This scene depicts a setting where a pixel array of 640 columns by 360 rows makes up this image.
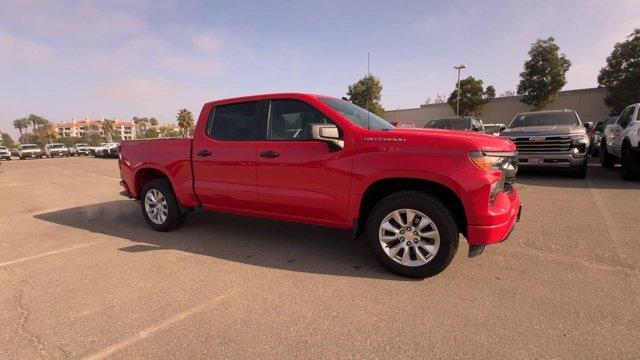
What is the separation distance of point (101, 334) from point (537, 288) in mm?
3454

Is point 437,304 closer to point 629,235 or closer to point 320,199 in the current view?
point 320,199

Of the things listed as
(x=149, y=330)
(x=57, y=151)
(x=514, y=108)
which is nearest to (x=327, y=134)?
(x=149, y=330)

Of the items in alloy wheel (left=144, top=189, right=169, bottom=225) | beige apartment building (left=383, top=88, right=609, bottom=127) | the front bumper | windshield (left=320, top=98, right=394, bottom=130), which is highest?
beige apartment building (left=383, top=88, right=609, bottom=127)

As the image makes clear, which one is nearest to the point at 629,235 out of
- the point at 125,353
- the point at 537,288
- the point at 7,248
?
the point at 537,288

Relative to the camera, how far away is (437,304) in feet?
9.30

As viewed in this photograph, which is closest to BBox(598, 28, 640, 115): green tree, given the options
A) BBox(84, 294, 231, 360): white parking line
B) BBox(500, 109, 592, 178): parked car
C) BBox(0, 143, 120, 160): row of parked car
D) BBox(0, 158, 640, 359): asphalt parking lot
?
BBox(500, 109, 592, 178): parked car

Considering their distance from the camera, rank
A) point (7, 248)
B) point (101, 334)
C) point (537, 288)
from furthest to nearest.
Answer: point (7, 248), point (537, 288), point (101, 334)

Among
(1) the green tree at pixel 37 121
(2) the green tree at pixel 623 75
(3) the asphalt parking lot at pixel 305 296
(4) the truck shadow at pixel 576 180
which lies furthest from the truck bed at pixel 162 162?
(1) the green tree at pixel 37 121

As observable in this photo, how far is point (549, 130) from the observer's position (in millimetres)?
8398

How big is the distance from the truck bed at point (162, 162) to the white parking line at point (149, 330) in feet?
6.69

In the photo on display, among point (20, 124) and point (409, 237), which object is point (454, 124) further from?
point (20, 124)

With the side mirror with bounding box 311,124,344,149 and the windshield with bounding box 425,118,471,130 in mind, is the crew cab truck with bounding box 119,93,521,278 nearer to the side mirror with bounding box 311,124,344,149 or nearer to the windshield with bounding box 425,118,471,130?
the side mirror with bounding box 311,124,344,149

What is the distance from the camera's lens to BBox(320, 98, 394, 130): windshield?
3.81m

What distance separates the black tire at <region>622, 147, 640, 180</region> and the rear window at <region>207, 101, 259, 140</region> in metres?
8.60
